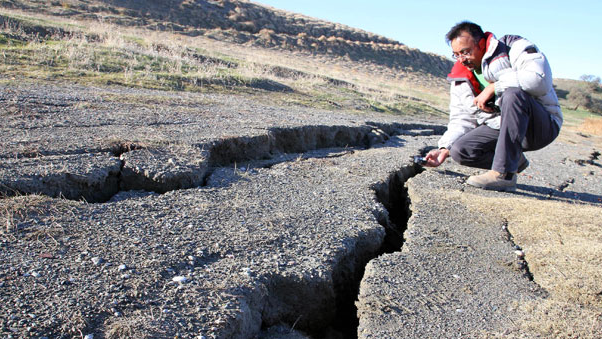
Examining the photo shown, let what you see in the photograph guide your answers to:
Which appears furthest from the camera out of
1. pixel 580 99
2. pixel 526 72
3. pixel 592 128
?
pixel 580 99

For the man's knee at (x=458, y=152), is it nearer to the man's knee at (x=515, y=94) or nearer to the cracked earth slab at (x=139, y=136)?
the man's knee at (x=515, y=94)

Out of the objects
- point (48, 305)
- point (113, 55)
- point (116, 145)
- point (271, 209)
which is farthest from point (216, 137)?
point (113, 55)

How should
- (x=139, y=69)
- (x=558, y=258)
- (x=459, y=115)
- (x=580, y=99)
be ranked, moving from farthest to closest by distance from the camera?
(x=580, y=99), (x=139, y=69), (x=459, y=115), (x=558, y=258)

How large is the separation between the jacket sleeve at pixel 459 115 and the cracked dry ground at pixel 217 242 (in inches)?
14.2

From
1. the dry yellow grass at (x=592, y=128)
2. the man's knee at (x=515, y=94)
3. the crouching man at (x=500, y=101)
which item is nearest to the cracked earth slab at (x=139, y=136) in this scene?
the crouching man at (x=500, y=101)

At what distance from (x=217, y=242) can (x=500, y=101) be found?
2621 mm

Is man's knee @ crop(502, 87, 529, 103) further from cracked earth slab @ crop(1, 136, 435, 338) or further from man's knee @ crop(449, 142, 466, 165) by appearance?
cracked earth slab @ crop(1, 136, 435, 338)

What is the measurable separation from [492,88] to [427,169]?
112cm

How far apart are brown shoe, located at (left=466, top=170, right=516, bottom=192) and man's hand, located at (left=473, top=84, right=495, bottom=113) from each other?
0.55 meters

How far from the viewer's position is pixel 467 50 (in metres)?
3.84

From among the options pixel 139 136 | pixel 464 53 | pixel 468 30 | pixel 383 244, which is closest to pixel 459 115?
pixel 464 53

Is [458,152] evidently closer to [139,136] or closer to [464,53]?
[464,53]

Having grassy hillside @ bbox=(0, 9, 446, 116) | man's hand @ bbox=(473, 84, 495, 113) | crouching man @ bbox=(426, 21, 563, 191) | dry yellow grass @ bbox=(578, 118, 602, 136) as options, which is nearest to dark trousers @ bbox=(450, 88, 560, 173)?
crouching man @ bbox=(426, 21, 563, 191)

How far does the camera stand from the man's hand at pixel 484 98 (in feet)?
12.4
